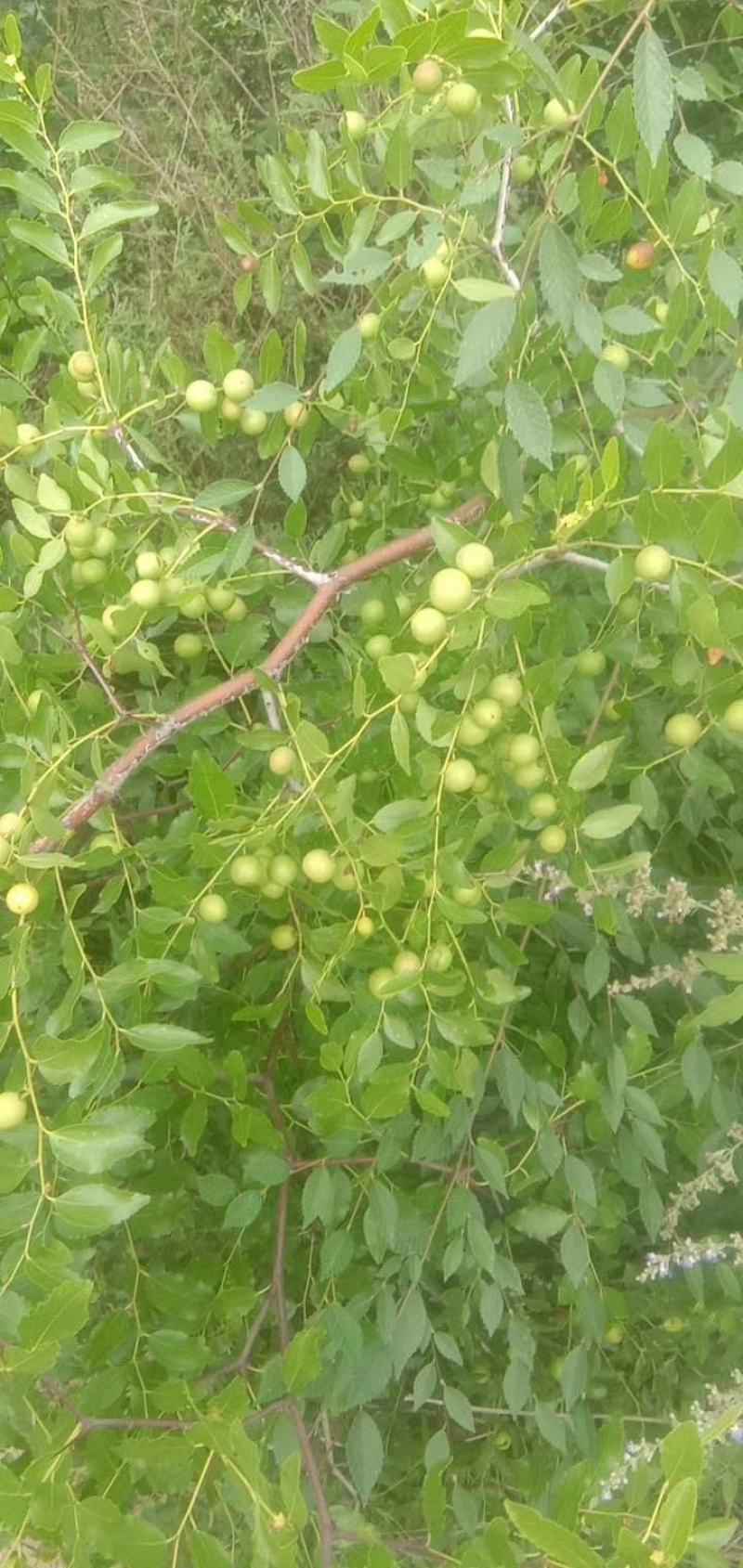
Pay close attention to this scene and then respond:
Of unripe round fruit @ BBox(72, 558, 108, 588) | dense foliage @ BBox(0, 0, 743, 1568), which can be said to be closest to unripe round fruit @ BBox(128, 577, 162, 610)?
dense foliage @ BBox(0, 0, 743, 1568)

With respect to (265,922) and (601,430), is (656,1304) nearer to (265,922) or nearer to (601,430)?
(265,922)

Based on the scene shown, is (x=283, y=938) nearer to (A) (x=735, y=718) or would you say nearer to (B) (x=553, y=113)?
(A) (x=735, y=718)

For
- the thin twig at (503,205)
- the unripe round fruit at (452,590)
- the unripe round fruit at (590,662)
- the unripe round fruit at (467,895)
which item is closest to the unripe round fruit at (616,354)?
the thin twig at (503,205)

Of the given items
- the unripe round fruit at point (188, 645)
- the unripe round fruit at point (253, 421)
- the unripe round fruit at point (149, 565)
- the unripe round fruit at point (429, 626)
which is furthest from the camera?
the unripe round fruit at point (188, 645)

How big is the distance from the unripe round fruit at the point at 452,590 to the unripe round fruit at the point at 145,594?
35cm

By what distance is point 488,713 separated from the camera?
3.59 feet

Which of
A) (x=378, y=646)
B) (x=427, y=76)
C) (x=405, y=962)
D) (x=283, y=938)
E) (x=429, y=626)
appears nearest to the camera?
(x=427, y=76)

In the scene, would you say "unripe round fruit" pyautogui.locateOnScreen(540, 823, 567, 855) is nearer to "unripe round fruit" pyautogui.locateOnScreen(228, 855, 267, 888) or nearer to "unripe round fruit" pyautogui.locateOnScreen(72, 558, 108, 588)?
"unripe round fruit" pyautogui.locateOnScreen(228, 855, 267, 888)

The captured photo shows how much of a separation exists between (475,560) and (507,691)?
5.6 inches

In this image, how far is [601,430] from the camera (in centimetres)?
142

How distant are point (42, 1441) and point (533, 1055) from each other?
88cm

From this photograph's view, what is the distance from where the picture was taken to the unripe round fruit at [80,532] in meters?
1.26

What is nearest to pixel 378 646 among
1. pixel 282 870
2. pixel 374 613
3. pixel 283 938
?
pixel 374 613

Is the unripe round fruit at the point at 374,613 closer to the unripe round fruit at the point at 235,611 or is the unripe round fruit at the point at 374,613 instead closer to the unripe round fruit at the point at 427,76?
the unripe round fruit at the point at 235,611
